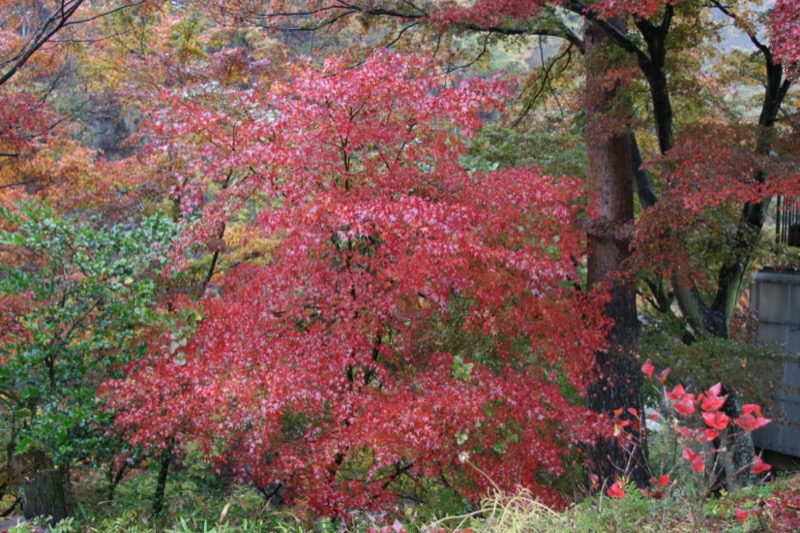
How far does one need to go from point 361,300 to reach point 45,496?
3.30 m

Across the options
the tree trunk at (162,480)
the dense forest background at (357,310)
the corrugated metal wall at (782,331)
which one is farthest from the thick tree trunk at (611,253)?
the tree trunk at (162,480)

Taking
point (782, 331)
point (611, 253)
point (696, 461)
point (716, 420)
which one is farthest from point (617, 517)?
point (782, 331)

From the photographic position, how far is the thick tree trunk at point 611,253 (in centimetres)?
833

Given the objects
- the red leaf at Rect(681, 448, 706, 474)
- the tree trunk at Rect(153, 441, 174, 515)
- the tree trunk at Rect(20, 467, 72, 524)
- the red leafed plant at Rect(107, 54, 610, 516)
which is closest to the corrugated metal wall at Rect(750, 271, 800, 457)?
the red leafed plant at Rect(107, 54, 610, 516)

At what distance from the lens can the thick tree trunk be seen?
328 inches

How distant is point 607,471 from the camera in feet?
27.1

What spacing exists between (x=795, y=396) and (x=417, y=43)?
801cm

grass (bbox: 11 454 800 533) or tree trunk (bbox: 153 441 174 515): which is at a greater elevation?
grass (bbox: 11 454 800 533)

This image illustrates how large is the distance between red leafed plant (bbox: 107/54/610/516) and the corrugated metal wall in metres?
5.73

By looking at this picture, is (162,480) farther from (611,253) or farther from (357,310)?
(611,253)

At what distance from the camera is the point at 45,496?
6.05 m

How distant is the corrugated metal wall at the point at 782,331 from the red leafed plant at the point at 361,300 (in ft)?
18.8

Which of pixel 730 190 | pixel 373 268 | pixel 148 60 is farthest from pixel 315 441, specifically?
pixel 148 60

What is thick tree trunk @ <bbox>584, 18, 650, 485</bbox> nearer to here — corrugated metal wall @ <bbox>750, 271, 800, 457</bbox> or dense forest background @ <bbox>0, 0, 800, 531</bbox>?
dense forest background @ <bbox>0, 0, 800, 531</bbox>
